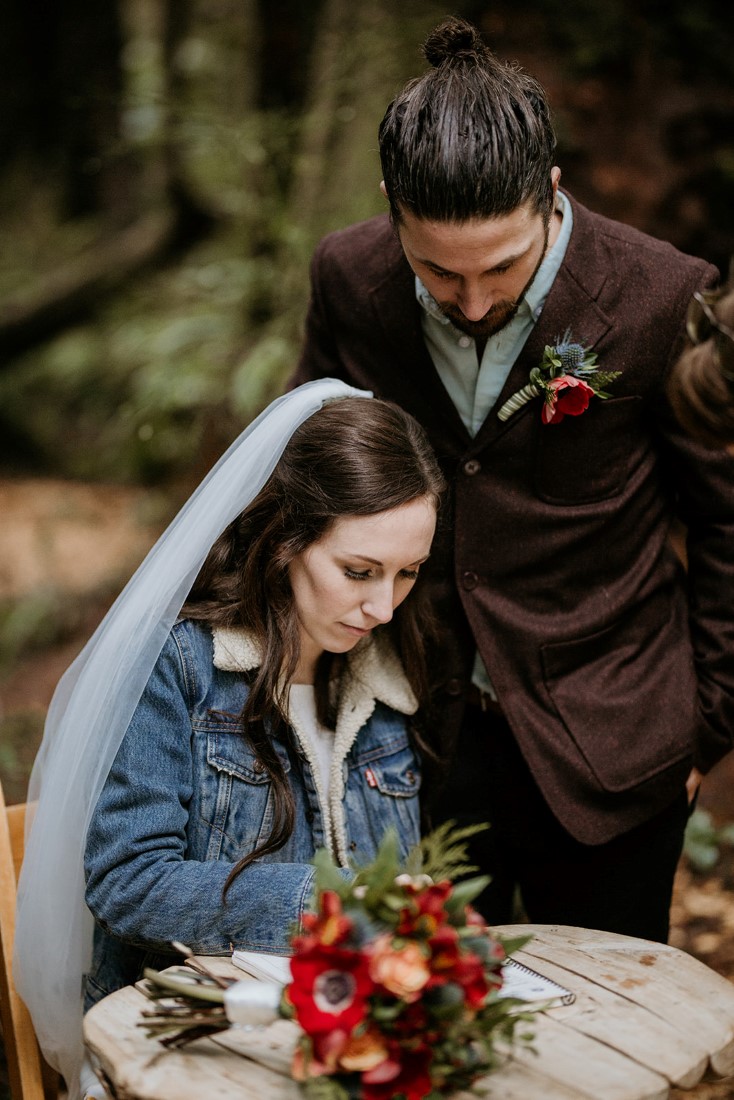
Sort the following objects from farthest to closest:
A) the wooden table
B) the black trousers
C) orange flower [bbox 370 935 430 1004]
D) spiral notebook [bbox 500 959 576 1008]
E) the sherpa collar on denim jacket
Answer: the black trousers, the sherpa collar on denim jacket, spiral notebook [bbox 500 959 576 1008], the wooden table, orange flower [bbox 370 935 430 1004]

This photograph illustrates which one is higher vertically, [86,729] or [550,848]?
[86,729]

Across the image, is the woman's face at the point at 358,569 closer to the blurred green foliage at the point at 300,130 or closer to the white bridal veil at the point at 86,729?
the white bridal veil at the point at 86,729

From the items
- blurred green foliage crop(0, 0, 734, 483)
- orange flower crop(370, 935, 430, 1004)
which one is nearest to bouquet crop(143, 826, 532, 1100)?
orange flower crop(370, 935, 430, 1004)

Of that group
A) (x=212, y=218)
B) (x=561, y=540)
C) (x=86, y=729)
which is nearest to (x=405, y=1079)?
(x=86, y=729)

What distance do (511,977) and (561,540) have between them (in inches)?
37.3

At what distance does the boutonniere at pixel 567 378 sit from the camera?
2344 mm

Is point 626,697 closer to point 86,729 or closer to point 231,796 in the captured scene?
point 231,796

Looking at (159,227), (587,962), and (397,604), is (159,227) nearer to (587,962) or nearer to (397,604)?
(397,604)

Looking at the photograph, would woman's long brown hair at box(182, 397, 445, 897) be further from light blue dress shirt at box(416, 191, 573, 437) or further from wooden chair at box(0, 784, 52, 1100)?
wooden chair at box(0, 784, 52, 1100)

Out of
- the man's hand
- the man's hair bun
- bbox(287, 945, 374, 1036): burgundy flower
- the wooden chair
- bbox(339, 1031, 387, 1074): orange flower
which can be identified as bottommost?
the wooden chair

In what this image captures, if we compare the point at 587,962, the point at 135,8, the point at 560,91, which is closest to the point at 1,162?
the point at 135,8

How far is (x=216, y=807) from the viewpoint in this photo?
2.32 m

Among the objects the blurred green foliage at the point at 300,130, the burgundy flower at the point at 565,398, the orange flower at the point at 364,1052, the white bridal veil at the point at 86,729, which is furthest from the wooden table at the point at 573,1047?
the blurred green foliage at the point at 300,130

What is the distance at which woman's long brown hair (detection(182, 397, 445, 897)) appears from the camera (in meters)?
2.33
